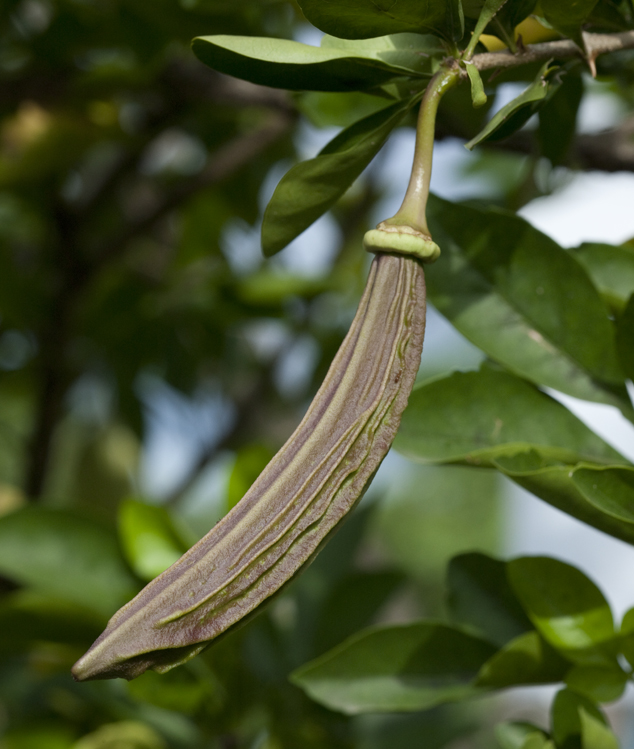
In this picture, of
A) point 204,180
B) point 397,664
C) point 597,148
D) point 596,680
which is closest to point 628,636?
point 596,680

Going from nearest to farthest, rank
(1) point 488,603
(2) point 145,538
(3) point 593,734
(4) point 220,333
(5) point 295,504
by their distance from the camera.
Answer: (5) point 295,504
(3) point 593,734
(1) point 488,603
(2) point 145,538
(4) point 220,333

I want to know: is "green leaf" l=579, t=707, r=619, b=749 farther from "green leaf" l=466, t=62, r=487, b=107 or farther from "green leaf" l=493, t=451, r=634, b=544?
"green leaf" l=466, t=62, r=487, b=107

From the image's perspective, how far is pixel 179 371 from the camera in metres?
1.13

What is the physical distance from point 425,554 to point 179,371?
5.43m

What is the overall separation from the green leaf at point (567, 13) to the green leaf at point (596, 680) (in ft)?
0.96

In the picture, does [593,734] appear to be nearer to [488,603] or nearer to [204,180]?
[488,603]

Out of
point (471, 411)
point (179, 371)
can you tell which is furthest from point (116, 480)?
point (471, 411)

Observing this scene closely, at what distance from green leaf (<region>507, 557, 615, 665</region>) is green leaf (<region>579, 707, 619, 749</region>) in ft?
0.10

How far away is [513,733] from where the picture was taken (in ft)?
1.31

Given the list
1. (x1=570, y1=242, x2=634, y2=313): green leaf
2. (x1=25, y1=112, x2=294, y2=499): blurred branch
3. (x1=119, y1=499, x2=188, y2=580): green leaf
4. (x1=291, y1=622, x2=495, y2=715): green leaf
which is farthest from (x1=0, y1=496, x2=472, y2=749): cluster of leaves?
(x1=570, y1=242, x2=634, y2=313): green leaf

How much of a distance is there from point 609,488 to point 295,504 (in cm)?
15

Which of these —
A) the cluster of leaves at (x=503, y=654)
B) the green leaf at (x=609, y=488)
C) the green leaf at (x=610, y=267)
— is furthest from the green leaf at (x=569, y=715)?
the green leaf at (x=610, y=267)

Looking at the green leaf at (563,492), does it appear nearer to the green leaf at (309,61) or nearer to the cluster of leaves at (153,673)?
the green leaf at (309,61)

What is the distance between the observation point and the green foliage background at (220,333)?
40cm
